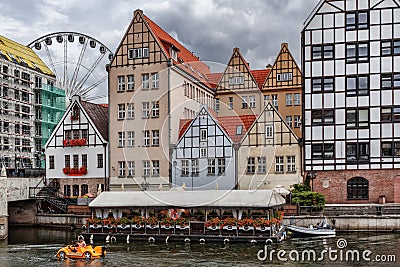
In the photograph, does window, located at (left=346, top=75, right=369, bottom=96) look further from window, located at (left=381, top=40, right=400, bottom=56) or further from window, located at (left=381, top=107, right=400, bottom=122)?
window, located at (left=381, top=40, right=400, bottom=56)

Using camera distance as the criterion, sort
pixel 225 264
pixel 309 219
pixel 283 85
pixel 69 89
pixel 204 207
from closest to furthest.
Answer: pixel 225 264, pixel 204 207, pixel 309 219, pixel 283 85, pixel 69 89

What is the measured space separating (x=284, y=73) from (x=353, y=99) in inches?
562

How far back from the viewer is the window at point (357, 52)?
50.0 meters

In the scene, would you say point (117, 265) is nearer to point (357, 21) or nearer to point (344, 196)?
point (344, 196)

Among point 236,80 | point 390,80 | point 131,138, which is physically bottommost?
point 131,138

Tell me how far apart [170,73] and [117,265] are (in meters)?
26.2

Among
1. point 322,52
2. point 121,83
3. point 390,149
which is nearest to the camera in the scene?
point 390,149

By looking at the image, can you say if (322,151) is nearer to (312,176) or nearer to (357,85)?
(312,176)

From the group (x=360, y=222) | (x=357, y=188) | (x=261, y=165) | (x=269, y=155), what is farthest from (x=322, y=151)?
(x=360, y=222)

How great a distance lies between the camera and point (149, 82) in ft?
179

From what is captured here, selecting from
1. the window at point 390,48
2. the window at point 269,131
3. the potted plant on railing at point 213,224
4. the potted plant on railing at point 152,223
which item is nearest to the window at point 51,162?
the potted plant on railing at point 152,223

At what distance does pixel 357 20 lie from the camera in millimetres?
50438

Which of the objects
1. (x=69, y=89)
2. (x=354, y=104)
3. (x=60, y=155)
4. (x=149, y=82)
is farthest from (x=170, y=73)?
(x=69, y=89)

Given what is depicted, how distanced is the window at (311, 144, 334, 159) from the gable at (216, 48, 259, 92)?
53.6 feet
